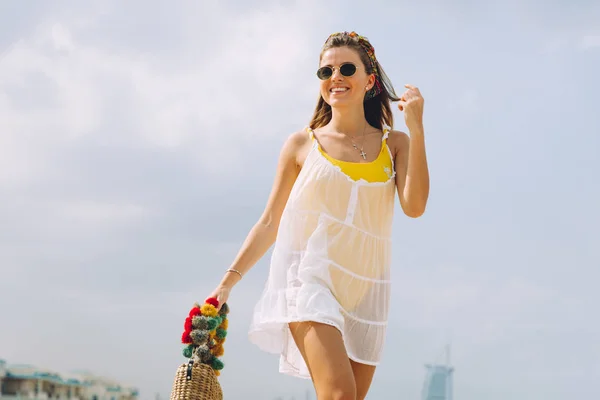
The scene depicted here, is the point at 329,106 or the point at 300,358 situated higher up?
the point at 329,106

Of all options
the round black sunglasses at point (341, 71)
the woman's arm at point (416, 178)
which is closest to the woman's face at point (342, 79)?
the round black sunglasses at point (341, 71)

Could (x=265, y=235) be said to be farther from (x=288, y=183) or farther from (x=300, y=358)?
(x=300, y=358)

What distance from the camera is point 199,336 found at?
18.3 ft

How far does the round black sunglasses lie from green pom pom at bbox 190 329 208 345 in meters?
1.64

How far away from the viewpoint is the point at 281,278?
214 inches

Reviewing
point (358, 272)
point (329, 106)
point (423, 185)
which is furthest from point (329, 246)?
point (329, 106)

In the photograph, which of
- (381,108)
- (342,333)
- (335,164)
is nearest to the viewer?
(342,333)

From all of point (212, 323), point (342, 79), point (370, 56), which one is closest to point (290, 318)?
point (212, 323)

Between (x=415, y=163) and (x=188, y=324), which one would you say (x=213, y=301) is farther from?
(x=415, y=163)

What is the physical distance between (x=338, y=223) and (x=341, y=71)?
901mm

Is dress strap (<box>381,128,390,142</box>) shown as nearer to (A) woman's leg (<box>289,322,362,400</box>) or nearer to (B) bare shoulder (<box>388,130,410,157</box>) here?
(B) bare shoulder (<box>388,130,410,157</box>)

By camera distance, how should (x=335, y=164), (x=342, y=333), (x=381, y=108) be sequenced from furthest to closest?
(x=381, y=108)
(x=335, y=164)
(x=342, y=333)

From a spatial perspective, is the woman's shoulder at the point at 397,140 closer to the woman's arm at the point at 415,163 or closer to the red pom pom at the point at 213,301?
the woman's arm at the point at 415,163

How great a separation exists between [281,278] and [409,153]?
1.01 m
